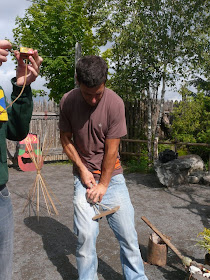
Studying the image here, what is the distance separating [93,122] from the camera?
2264 mm

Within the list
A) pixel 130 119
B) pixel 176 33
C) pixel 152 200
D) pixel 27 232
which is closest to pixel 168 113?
pixel 130 119

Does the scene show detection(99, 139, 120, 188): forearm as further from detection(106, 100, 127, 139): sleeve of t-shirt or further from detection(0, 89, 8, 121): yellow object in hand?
detection(0, 89, 8, 121): yellow object in hand

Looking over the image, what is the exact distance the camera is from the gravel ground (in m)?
3.11

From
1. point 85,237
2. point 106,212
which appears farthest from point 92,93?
point 85,237

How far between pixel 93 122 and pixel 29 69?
80 cm

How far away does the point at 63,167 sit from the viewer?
920 cm

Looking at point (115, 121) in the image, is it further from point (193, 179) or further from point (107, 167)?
point (193, 179)

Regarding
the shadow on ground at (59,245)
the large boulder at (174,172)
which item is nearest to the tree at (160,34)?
the large boulder at (174,172)

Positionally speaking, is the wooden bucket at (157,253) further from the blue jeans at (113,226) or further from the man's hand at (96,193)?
the man's hand at (96,193)

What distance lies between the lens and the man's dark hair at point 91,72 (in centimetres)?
199

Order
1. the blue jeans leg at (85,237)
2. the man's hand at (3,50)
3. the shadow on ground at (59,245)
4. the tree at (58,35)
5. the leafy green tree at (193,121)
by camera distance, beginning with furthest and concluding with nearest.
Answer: the tree at (58,35), the leafy green tree at (193,121), the shadow on ground at (59,245), the blue jeans leg at (85,237), the man's hand at (3,50)

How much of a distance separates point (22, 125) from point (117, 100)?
931 mm

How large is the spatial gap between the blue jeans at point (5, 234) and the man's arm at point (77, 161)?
0.80 m

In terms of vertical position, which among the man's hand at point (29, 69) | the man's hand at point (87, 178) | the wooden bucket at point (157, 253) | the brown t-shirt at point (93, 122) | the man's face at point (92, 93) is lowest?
the wooden bucket at point (157, 253)
